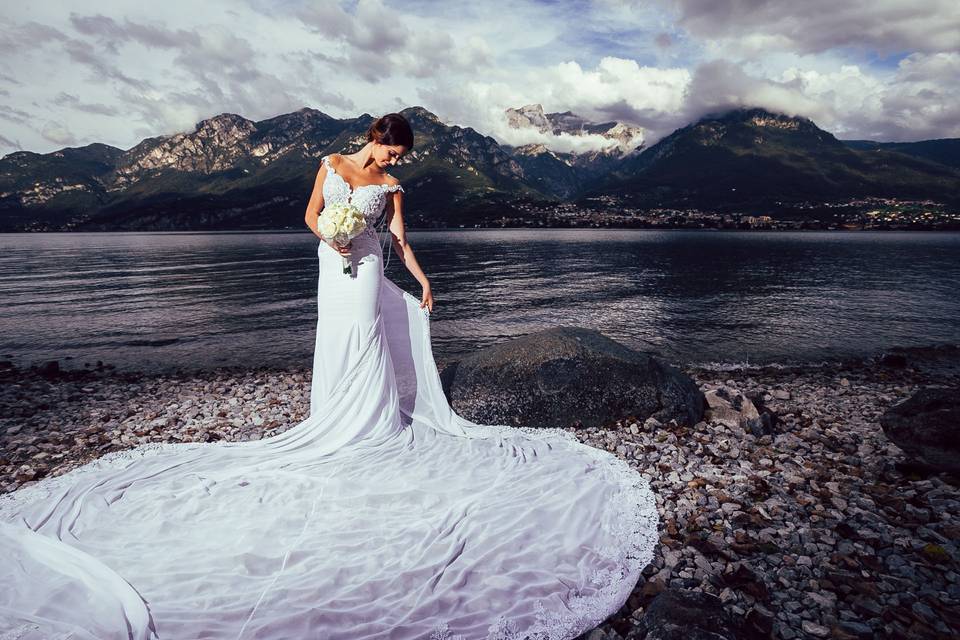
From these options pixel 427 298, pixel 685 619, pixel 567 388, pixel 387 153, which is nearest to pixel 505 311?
pixel 567 388

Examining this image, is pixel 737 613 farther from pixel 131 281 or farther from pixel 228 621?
pixel 131 281

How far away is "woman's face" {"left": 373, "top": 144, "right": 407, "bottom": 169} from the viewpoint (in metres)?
7.41

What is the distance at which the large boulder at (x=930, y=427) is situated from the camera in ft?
24.7

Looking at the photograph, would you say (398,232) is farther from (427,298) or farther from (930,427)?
(930,427)

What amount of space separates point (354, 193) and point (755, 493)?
781cm

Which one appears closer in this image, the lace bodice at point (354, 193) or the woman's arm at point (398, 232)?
the lace bodice at point (354, 193)

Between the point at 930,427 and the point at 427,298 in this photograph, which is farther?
the point at 427,298

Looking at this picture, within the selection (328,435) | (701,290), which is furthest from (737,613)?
(701,290)

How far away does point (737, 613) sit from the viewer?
475cm

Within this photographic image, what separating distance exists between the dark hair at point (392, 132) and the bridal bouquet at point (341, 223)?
46.9 inches

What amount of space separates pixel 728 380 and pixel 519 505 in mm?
12047

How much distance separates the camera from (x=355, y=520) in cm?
566

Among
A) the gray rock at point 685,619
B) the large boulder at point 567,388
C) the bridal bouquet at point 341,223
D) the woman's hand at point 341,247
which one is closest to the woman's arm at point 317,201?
the woman's hand at point 341,247

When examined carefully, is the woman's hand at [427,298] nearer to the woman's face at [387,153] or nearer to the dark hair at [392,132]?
the woman's face at [387,153]
